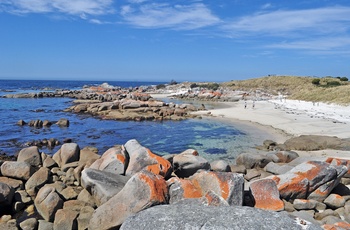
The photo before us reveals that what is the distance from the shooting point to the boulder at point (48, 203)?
8.84 metres

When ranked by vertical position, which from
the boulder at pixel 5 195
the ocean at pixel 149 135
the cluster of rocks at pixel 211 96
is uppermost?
the boulder at pixel 5 195

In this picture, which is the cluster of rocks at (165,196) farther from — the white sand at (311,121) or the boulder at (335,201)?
the white sand at (311,121)

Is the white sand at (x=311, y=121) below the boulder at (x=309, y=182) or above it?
below

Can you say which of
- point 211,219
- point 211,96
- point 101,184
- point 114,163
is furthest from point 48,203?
point 211,96

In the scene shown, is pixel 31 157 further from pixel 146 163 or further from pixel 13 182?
pixel 146 163

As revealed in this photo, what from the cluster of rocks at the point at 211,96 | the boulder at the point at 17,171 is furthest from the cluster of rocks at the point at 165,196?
the cluster of rocks at the point at 211,96

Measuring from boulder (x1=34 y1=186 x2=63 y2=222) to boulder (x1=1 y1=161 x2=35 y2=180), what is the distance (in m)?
2.41

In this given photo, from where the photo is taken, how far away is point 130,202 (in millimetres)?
7570

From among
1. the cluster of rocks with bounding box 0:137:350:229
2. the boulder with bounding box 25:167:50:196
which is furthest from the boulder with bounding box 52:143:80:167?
the boulder with bounding box 25:167:50:196

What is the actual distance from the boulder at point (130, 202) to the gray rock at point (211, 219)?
1.49 meters

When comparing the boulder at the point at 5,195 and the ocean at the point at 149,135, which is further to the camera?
the ocean at the point at 149,135

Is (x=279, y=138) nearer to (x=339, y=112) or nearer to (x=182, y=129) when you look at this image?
(x=182, y=129)

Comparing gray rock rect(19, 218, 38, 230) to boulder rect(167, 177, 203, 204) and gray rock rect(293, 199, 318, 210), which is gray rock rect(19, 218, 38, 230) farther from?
gray rock rect(293, 199, 318, 210)

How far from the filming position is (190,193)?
26.9 feet
